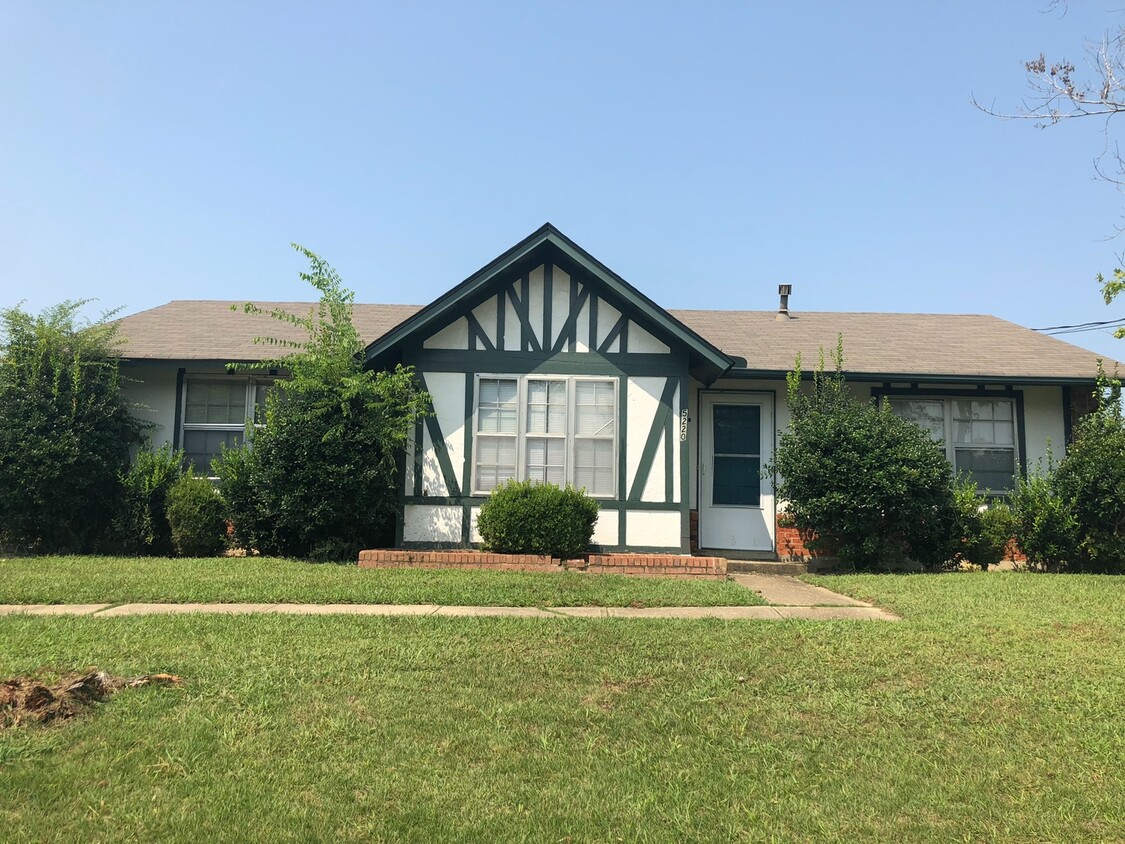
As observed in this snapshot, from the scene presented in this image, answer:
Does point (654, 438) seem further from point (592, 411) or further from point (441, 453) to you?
point (441, 453)

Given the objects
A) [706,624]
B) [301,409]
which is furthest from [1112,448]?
[301,409]

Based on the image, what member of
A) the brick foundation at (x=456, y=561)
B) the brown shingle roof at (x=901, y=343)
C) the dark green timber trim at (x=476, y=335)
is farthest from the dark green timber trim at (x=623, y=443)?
the brown shingle roof at (x=901, y=343)

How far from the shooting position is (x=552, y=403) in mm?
12453

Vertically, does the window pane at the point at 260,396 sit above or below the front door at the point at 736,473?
above

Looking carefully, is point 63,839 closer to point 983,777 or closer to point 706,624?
point 983,777

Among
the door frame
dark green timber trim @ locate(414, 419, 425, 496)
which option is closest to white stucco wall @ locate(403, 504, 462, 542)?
dark green timber trim @ locate(414, 419, 425, 496)

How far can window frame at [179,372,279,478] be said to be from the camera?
45.6ft

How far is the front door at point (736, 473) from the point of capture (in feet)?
44.7

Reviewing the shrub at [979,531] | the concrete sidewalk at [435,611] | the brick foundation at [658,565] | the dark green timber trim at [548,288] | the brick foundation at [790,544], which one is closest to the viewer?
the concrete sidewalk at [435,611]

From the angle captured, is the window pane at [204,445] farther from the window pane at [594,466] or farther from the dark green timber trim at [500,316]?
the window pane at [594,466]

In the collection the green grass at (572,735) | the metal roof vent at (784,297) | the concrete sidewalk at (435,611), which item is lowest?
the green grass at (572,735)

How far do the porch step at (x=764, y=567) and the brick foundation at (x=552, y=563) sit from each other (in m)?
1.23

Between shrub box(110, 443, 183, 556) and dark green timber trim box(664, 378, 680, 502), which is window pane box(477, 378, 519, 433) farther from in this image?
shrub box(110, 443, 183, 556)

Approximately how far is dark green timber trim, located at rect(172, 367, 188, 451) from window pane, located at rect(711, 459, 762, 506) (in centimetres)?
909
